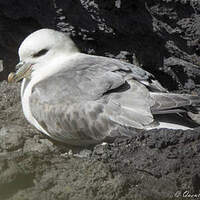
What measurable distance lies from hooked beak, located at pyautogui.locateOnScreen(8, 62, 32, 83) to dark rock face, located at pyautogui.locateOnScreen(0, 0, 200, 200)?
1.26ft

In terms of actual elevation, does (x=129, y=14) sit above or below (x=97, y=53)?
above

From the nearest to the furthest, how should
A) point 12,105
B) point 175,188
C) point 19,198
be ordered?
point 19,198
point 175,188
point 12,105

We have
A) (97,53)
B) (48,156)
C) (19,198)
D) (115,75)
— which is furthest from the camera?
(97,53)

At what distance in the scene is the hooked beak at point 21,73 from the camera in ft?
15.4

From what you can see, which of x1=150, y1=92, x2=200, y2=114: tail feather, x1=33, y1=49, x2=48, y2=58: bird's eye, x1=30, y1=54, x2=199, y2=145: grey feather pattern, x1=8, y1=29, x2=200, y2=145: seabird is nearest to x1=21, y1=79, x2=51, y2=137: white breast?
x1=8, y1=29, x2=200, y2=145: seabird

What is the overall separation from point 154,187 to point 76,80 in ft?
3.83

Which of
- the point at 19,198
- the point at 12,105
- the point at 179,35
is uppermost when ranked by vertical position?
the point at 179,35

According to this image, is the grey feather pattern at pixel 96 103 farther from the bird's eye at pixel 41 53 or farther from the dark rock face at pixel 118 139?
the bird's eye at pixel 41 53

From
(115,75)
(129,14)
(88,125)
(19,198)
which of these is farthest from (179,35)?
(19,198)

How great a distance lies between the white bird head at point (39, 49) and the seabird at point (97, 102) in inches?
9.3

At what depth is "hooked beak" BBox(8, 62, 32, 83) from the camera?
15.4 ft

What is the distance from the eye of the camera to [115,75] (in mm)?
4254

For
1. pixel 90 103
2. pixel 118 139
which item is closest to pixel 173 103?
pixel 118 139

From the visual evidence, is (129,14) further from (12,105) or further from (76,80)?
(12,105)
